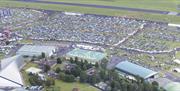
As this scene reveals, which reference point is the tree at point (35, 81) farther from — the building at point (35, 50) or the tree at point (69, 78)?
the building at point (35, 50)

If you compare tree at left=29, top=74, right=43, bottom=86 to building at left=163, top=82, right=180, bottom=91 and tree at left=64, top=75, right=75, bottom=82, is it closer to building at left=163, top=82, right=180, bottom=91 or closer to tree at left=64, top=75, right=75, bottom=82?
tree at left=64, top=75, right=75, bottom=82

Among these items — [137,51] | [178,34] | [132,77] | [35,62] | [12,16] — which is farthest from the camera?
[12,16]

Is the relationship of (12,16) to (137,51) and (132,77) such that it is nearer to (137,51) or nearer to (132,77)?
(137,51)

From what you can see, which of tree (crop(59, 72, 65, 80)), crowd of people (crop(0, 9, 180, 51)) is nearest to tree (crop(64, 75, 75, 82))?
tree (crop(59, 72, 65, 80))

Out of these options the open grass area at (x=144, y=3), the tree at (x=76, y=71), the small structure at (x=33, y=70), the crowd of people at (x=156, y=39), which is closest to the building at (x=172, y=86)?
the tree at (x=76, y=71)

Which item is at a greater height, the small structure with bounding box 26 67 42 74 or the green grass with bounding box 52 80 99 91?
the small structure with bounding box 26 67 42 74

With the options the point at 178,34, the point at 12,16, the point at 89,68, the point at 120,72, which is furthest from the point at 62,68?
the point at 12,16

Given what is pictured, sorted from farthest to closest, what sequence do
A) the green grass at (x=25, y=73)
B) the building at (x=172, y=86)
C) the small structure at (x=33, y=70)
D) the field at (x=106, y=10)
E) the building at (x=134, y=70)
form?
1. the field at (x=106, y=10)
2. the small structure at (x=33, y=70)
3. the building at (x=134, y=70)
4. the green grass at (x=25, y=73)
5. the building at (x=172, y=86)
